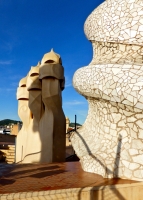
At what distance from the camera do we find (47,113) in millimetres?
8328

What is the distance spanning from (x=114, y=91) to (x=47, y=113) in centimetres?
380

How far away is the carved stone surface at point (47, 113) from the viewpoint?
26.2ft

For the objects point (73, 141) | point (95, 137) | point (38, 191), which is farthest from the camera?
point (73, 141)

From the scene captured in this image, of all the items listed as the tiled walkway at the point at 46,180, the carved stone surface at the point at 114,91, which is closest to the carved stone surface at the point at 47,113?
the carved stone surface at the point at 114,91

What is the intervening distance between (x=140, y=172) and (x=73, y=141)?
2.19m

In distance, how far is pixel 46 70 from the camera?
27.0 feet

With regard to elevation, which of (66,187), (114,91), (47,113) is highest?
(114,91)

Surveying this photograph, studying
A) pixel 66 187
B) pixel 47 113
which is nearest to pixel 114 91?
pixel 66 187

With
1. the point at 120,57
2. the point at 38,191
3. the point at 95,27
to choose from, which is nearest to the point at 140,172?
the point at 38,191

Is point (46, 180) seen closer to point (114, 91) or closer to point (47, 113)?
point (114, 91)

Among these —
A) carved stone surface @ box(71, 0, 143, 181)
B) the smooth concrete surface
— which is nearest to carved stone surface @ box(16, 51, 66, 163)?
carved stone surface @ box(71, 0, 143, 181)

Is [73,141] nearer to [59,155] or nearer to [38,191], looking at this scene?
[59,155]

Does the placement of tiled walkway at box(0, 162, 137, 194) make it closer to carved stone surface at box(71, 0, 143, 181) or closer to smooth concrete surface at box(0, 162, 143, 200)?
smooth concrete surface at box(0, 162, 143, 200)

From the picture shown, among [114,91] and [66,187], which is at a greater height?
[114,91]
